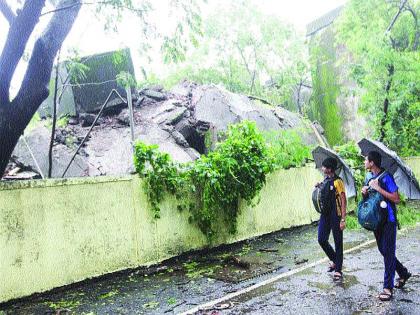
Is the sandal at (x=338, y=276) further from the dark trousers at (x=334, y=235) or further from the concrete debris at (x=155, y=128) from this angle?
the concrete debris at (x=155, y=128)

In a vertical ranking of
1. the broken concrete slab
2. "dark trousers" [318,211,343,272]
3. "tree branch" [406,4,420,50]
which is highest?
"tree branch" [406,4,420,50]

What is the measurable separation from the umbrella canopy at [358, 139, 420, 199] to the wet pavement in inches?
50.8

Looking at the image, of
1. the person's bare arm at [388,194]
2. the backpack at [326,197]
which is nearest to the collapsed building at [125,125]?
the backpack at [326,197]

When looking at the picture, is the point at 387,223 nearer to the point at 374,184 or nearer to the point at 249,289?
the point at 374,184

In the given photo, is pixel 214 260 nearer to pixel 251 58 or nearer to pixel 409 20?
pixel 409 20

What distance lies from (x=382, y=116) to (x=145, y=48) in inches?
429

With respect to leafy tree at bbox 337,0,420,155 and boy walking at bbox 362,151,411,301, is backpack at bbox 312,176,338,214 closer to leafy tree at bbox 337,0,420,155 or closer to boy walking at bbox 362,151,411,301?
boy walking at bbox 362,151,411,301

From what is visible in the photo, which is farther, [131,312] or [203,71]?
[203,71]

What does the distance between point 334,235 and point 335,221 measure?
0.21 meters

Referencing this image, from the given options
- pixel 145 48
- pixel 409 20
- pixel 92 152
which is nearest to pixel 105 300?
pixel 145 48

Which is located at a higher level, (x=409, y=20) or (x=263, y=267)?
(x=409, y=20)

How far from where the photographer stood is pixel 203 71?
82.9ft

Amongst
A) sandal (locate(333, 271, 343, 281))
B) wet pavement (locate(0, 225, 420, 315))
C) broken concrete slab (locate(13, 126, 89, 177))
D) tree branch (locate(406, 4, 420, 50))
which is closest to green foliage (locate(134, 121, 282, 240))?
wet pavement (locate(0, 225, 420, 315))

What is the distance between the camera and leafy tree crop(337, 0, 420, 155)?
14000mm
